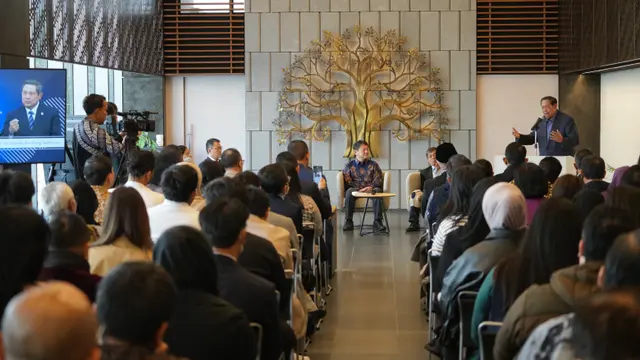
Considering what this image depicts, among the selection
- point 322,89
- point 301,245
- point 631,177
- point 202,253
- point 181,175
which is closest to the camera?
point 202,253

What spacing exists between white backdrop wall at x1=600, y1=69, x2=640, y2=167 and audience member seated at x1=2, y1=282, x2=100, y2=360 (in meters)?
11.3

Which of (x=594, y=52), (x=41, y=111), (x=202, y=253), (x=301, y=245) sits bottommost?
(x=301, y=245)

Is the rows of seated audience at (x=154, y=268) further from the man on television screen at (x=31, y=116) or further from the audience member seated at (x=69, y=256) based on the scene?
the man on television screen at (x=31, y=116)

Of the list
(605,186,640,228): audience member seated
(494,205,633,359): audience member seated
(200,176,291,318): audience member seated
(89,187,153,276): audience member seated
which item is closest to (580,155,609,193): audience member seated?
(605,186,640,228): audience member seated

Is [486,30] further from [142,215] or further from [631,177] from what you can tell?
[142,215]

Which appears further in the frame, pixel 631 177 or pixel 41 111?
pixel 41 111

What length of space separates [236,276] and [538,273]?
3.81 ft

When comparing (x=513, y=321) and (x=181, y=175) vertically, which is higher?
(x=181, y=175)

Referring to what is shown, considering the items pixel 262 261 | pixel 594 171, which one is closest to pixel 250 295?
pixel 262 261

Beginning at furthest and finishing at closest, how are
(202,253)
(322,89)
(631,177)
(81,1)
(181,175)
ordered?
1. (322,89)
2. (81,1)
3. (631,177)
4. (181,175)
5. (202,253)

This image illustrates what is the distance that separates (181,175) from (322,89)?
9739mm

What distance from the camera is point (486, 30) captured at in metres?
14.9

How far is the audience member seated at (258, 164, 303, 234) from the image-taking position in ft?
21.1

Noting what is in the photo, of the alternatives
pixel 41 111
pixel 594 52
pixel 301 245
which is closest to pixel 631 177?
pixel 301 245
